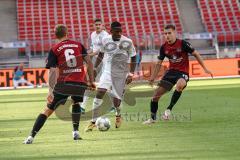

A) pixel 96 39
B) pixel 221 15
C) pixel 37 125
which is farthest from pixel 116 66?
pixel 221 15

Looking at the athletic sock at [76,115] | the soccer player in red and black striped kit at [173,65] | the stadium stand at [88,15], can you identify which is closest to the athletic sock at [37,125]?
the athletic sock at [76,115]

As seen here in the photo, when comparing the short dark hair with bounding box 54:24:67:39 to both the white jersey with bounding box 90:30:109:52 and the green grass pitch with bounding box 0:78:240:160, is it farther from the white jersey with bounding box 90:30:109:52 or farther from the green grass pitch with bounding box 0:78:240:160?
the white jersey with bounding box 90:30:109:52

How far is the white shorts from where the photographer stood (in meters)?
15.3

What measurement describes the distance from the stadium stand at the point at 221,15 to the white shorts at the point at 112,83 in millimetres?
33810

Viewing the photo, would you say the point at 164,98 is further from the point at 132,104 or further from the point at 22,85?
the point at 22,85

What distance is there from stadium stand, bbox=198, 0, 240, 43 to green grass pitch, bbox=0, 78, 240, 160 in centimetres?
3159

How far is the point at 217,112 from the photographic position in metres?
18.5

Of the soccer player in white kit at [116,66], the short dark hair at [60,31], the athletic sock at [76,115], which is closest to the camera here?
the short dark hair at [60,31]

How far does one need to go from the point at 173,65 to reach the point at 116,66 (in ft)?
6.11

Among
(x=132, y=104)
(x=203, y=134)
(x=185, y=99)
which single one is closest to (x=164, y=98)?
(x=185, y=99)

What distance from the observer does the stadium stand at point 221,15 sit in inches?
2031

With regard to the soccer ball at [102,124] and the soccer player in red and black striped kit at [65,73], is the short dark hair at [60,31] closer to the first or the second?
the soccer player in red and black striped kit at [65,73]

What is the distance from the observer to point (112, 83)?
50.9ft

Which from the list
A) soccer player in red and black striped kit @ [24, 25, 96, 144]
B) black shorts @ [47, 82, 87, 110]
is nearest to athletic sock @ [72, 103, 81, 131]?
soccer player in red and black striped kit @ [24, 25, 96, 144]
